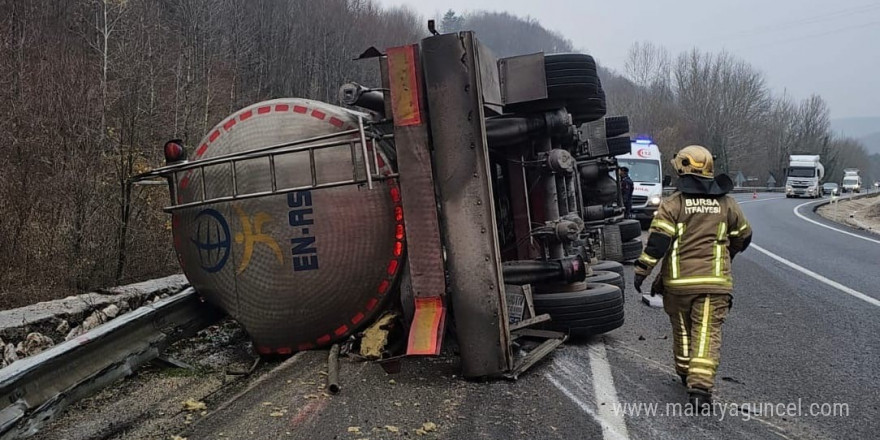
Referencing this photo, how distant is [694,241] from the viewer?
3.91 metres

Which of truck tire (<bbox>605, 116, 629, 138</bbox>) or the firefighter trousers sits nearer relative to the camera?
the firefighter trousers

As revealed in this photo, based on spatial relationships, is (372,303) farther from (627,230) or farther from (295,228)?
(627,230)

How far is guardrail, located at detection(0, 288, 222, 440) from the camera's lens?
279 cm

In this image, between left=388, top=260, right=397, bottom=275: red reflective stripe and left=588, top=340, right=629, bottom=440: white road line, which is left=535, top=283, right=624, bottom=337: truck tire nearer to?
left=588, top=340, right=629, bottom=440: white road line

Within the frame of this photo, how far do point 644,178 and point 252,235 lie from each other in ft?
48.7

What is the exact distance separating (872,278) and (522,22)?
93.8m

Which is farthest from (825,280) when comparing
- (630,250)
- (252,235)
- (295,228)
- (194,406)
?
(194,406)

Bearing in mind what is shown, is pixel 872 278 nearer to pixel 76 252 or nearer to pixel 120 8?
pixel 76 252

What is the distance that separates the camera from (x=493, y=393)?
3568 mm

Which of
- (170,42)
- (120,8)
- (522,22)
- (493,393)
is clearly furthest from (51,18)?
(522,22)

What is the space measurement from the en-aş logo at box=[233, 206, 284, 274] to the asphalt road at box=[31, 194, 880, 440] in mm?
707

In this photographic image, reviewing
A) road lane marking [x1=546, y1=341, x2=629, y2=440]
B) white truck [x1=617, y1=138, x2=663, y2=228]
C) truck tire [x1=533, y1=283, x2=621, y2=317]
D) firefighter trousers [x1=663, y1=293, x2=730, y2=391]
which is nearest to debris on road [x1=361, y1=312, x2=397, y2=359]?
road lane marking [x1=546, y1=341, x2=629, y2=440]

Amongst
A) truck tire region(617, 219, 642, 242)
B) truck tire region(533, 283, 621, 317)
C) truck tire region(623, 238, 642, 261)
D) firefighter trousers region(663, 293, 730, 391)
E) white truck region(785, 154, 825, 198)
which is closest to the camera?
firefighter trousers region(663, 293, 730, 391)

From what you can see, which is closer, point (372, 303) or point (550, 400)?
point (550, 400)
